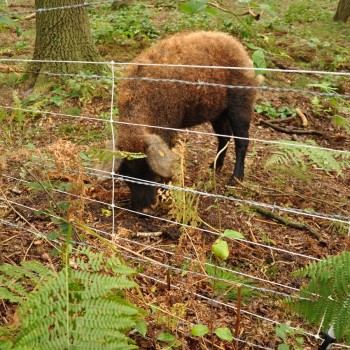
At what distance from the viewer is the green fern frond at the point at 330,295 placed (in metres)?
1.94

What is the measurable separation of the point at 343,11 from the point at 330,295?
12110 millimetres

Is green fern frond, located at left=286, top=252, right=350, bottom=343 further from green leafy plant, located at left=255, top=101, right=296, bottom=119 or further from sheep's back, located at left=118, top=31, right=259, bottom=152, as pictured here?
green leafy plant, located at left=255, top=101, right=296, bottom=119

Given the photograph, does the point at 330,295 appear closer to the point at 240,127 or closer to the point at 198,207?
the point at 198,207

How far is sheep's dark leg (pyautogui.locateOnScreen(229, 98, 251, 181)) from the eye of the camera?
16.6ft

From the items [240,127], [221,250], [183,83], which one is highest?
[183,83]

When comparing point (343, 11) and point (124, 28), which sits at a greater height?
point (343, 11)

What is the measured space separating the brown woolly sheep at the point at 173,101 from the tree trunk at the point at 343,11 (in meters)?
8.42

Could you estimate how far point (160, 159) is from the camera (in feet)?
13.1

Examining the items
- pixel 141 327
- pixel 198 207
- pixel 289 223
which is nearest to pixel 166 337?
pixel 141 327

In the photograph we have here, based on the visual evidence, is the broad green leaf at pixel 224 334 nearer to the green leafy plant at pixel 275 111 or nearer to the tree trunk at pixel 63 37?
the green leafy plant at pixel 275 111

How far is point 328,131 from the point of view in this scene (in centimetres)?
636

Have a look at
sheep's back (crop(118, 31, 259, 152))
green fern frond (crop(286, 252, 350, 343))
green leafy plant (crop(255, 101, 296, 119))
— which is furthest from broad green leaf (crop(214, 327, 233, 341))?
green leafy plant (crop(255, 101, 296, 119))

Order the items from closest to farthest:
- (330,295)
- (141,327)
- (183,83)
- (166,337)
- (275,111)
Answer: (330,295), (141,327), (166,337), (183,83), (275,111)

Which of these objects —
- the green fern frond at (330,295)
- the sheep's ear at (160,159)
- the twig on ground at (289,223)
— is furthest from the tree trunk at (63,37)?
the green fern frond at (330,295)
